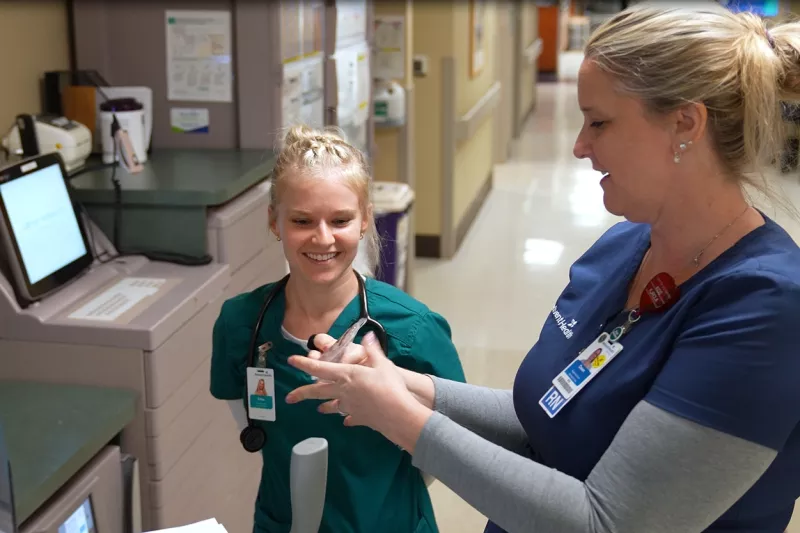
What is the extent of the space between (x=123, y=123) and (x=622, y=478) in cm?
231

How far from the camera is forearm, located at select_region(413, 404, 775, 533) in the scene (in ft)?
3.59

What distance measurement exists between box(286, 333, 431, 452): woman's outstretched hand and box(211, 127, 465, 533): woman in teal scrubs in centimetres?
31

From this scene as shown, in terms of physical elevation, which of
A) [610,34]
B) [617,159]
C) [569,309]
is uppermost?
[610,34]

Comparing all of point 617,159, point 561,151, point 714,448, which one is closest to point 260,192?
point 617,159

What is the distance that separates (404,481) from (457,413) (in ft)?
0.85

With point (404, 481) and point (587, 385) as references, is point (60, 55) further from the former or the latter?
point (587, 385)

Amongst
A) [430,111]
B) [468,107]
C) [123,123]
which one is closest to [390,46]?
[430,111]

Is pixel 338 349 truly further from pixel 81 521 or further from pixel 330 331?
pixel 81 521

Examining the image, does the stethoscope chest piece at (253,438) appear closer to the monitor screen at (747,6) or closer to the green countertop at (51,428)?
the green countertop at (51,428)

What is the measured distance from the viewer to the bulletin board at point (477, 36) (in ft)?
20.9

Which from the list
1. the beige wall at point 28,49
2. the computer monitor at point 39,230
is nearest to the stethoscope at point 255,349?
the computer monitor at point 39,230

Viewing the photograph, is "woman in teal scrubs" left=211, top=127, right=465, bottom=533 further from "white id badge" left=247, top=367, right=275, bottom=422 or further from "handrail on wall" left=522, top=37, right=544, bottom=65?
"handrail on wall" left=522, top=37, right=544, bottom=65

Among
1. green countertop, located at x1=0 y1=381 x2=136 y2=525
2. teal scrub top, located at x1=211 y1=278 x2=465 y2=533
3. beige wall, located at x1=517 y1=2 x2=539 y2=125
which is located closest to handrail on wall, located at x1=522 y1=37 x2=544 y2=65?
beige wall, located at x1=517 y1=2 x2=539 y2=125

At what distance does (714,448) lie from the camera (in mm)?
1088
